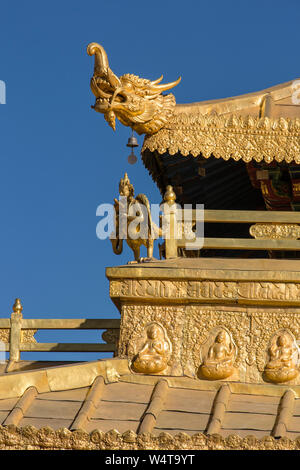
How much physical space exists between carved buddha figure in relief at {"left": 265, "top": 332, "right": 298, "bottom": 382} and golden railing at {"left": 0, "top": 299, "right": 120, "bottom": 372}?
110 inches

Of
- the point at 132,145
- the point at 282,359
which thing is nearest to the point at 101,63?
the point at 132,145

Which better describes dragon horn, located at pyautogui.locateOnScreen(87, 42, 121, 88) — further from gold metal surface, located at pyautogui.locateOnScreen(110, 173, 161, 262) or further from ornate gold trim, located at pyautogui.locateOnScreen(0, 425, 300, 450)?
ornate gold trim, located at pyautogui.locateOnScreen(0, 425, 300, 450)

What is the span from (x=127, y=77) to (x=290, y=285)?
10.3ft

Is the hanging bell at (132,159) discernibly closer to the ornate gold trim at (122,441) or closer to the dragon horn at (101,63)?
the dragon horn at (101,63)

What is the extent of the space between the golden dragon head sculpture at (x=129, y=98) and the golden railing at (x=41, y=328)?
2.70 metres

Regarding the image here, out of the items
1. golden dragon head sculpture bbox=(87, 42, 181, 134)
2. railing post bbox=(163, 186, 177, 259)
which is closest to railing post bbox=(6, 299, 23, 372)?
railing post bbox=(163, 186, 177, 259)

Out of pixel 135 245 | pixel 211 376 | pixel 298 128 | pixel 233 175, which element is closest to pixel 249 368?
pixel 211 376

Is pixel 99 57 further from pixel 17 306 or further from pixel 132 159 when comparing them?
pixel 17 306

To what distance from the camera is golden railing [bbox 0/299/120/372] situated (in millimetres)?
14484

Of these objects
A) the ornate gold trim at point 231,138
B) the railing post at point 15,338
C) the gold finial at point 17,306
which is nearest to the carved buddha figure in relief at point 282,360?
the ornate gold trim at point 231,138

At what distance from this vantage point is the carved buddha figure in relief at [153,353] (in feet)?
40.0

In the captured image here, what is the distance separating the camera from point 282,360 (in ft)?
39.5

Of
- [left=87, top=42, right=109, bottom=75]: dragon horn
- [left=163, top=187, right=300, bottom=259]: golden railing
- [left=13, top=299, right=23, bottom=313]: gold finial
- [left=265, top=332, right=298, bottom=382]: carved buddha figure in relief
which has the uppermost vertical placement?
[left=87, top=42, right=109, bottom=75]: dragon horn
